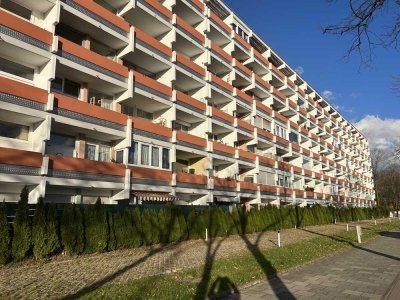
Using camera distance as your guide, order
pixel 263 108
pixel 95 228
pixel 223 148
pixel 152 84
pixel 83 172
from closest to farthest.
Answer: pixel 95 228 < pixel 83 172 < pixel 152 84 < pixel 223 148 < pixel 263 108

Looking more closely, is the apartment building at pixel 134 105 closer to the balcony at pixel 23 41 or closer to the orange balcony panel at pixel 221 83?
the balcony at pixel 23 41

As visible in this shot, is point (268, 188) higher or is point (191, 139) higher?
point (191, 139)

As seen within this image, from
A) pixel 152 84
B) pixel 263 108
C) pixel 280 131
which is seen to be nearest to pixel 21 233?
pixel 152 84

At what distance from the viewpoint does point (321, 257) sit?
14.4m

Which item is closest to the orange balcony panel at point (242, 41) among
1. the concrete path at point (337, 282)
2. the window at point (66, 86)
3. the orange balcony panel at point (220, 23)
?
the orange balcony panel at point (220, 23)

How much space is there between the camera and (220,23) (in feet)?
122

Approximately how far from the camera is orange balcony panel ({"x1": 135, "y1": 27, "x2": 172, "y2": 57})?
2564 centimetres

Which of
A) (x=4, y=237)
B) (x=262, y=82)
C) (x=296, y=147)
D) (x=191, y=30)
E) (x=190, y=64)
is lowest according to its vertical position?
(x=4, y=237)

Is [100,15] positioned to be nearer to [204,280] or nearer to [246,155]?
[204,280]

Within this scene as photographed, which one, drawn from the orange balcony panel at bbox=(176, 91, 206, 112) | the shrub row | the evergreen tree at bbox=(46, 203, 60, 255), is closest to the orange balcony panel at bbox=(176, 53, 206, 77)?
the orange balcony panel at bbox=(176, 91, 206, 112)

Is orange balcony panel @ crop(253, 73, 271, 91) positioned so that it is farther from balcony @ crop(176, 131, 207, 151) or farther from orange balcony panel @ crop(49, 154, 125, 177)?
orange balcony panel @ crop(49, 154, 125, 177)

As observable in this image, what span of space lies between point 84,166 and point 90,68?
6104 mm

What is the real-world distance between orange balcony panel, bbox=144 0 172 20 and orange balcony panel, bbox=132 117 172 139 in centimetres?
928

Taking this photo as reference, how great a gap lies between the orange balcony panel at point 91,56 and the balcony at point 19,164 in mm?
6631
